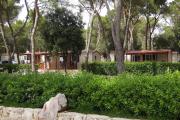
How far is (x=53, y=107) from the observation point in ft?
27.5

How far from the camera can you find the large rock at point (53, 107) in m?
8.34

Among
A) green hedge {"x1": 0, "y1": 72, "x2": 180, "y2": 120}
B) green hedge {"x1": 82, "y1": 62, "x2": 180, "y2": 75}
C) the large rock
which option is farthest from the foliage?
the large rock

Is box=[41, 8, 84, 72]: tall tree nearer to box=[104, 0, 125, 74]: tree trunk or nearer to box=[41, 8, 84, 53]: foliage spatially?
box=[41, 8, 84, 53]: foliage

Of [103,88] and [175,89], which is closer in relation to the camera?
[175,89]

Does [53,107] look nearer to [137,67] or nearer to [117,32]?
[117,32]

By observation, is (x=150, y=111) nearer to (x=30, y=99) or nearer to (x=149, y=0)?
(x=30, y=99)

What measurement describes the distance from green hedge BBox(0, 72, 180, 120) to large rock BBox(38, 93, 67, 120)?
269 millimetres

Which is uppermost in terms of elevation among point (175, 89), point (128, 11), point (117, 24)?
point (128, 11)

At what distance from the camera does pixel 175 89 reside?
23.5 ft

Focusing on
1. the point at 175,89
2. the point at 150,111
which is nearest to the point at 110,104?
the point at 150,111

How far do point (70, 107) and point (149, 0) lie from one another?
33394 mm

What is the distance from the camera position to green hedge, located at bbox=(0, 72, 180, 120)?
24.1 ft

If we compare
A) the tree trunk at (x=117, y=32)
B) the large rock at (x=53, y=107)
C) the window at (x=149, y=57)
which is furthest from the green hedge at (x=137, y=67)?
the large rock at (x=53, y=107)

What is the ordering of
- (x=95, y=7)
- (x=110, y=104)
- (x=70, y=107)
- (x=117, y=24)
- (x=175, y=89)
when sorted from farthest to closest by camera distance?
(x=95, y=7) → (x=117, y=24) → (x=70, y=107) → (x=110, y=104) → (x=175, y=89)
